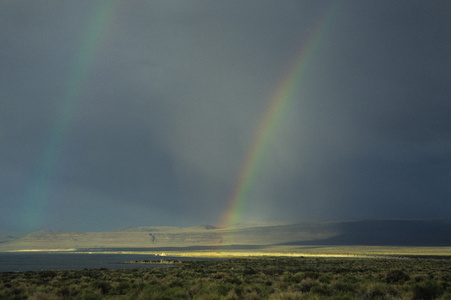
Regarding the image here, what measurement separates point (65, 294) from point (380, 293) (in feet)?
57.4

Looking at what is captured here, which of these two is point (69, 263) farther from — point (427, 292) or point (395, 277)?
point (427, 292)

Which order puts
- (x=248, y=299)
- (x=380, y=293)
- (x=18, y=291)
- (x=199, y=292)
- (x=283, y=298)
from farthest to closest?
(x=18, y=291)
(x=199, y=292)
(x=380, y=293)
(x=248, y=299)
(x=283, y=298)

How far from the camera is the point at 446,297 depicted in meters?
17.7

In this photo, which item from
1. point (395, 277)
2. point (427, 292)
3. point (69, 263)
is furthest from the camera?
point (69, 263)

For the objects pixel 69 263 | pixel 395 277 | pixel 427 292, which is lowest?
pixel 395 277

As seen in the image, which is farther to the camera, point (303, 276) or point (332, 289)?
point (303, 276)

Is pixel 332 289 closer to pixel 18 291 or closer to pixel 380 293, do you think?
pixel 380 293

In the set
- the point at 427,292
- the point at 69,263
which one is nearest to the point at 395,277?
the point at 427,292

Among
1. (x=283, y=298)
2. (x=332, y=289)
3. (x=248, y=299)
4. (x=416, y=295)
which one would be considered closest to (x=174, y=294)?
(x=248, y=299)

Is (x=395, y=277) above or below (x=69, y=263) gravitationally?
below

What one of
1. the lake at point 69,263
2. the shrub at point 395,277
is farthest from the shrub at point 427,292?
the lake at point 69,263

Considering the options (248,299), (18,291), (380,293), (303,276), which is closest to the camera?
(248,299)

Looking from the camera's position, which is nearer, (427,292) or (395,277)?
(427,292)

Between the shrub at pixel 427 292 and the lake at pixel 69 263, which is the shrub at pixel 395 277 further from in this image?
the lake at pixel 69 263
